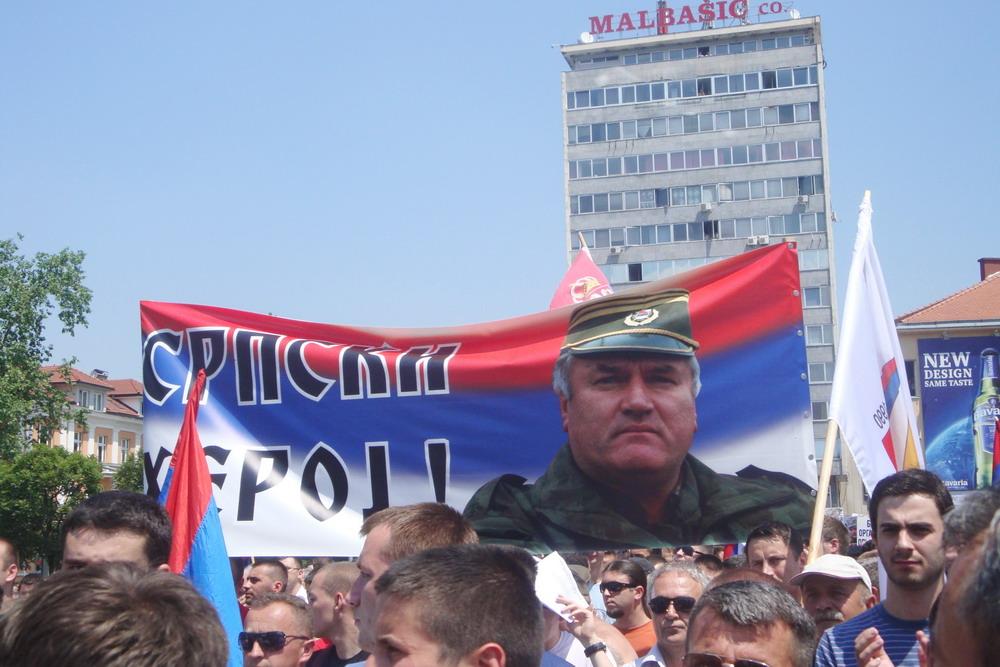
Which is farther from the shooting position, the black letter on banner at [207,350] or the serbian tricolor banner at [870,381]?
the black letter on banner at [207,350]

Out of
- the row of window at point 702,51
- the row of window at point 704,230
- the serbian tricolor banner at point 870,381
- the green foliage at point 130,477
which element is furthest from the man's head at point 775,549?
the row of window at point 702,51

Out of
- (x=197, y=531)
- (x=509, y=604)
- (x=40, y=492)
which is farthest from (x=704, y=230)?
(x=509, y=604)

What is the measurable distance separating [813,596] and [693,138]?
6617cm

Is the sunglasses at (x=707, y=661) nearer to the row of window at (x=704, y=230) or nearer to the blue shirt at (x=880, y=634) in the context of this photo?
the blue shirt at (x=880, y=634)

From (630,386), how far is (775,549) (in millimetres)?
1165

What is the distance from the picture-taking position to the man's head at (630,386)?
6.65m

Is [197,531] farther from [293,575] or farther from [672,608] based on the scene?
[293,575]

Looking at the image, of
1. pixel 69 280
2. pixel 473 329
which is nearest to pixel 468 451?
pixel 473 329

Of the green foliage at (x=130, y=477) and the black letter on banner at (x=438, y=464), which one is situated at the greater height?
the green foliage at (x=130, y=477)

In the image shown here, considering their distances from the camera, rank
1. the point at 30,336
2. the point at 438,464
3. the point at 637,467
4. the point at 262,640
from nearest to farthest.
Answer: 1. the point at 262,640
2. the point at 637,467
3. the point at 438,464
4. the point at 30,336

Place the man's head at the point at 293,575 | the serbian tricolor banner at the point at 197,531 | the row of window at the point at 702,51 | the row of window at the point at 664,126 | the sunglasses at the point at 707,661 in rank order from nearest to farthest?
the sunglasses at the point at 707,661, the serbian tricolor banner at the point at 197,531, the man's head at the point at 293,575, the row of window at the point at 664,126, the row of window at the point at 702,51

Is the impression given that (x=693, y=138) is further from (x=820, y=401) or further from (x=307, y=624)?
(x=307, y=624)

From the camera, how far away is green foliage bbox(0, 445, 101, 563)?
2129 inches

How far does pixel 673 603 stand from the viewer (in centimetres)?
544
